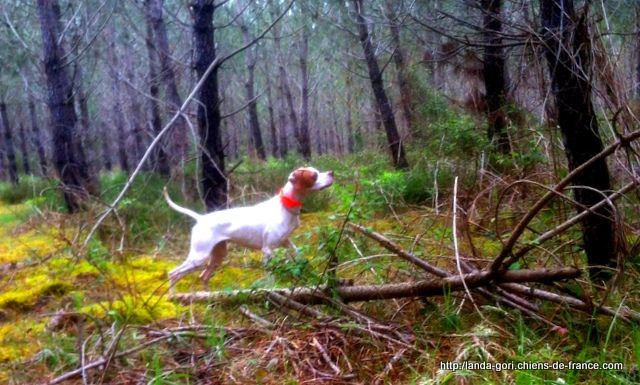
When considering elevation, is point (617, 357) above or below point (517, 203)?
below

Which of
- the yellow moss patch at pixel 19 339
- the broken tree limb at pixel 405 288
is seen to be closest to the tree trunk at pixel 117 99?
the yellow moss patch at pixel 19 339

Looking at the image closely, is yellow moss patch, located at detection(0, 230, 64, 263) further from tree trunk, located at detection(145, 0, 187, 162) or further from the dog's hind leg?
tree trunk, located at detection(145, 0, 187, 162)

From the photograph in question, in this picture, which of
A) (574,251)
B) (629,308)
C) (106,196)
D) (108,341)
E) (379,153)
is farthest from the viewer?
(379,153)

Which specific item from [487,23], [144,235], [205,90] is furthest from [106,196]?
[487,23]

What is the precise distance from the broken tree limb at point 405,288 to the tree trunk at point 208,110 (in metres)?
2.85

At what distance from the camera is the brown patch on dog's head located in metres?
4.75

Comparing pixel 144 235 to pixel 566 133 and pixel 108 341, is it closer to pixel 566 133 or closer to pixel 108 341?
pixel 108 341

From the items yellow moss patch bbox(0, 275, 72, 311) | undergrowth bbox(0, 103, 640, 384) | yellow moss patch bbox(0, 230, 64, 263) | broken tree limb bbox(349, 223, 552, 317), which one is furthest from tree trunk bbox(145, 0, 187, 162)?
broken tree limb bbox(349, 223, 552, 317)

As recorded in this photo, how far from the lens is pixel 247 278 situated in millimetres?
4879

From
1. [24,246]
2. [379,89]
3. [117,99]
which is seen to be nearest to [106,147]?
[117,99]

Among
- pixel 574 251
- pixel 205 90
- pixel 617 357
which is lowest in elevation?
pixel 617 357

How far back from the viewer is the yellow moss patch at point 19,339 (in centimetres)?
344

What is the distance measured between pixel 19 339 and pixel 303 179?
2185 millimetres

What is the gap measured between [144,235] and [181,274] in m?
2.20
